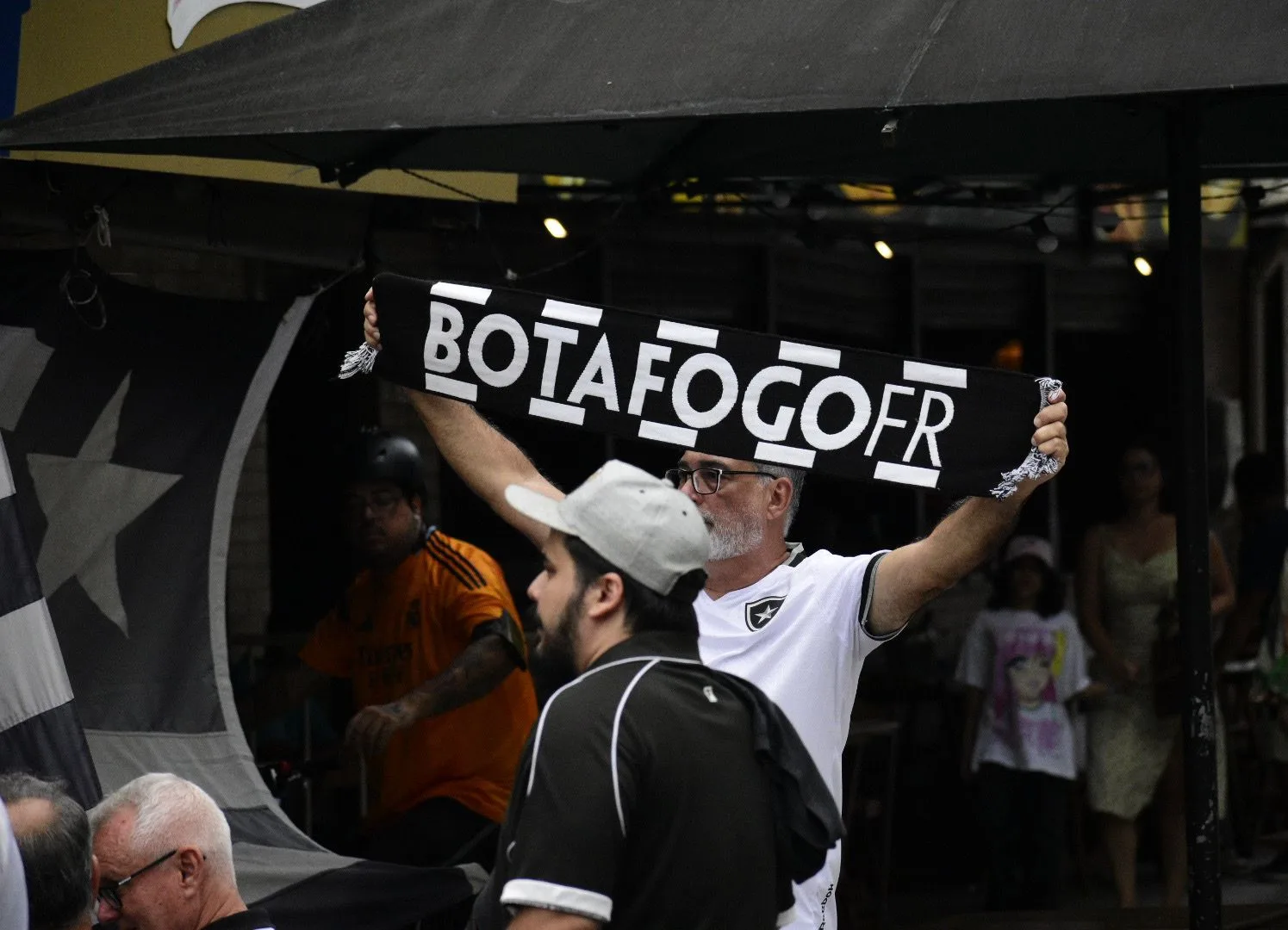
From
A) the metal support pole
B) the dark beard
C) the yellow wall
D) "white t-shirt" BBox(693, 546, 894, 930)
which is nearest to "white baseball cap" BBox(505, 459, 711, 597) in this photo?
the dark beard

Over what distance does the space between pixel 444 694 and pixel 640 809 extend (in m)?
2.89

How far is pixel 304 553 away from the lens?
8578mm

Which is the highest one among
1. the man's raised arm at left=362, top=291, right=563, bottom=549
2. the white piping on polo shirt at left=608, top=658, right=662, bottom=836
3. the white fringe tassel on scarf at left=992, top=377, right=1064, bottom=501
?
the man's raised arm at left=362, top=291, right=563, bottom=549

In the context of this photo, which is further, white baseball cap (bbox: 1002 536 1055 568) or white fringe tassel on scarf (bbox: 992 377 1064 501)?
white baseball cap (bbox: 1002 536 1055 568)

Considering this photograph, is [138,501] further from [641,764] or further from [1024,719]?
[1024,719]

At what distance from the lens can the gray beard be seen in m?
4.29

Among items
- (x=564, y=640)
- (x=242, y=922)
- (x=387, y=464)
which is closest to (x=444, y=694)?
(x=387, y=464)

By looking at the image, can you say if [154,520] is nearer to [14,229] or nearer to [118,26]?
[14,229]

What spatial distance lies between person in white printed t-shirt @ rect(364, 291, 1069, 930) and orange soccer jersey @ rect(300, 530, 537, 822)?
1.78 metres

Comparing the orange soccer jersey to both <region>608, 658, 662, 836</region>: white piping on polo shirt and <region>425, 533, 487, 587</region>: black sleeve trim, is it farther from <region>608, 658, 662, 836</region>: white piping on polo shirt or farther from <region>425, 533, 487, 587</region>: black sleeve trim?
<region>608, 658, 662, 836</region>: white piping on polo shirt

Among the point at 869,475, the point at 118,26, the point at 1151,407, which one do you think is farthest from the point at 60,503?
the point at 1151,407

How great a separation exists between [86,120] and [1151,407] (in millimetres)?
8604

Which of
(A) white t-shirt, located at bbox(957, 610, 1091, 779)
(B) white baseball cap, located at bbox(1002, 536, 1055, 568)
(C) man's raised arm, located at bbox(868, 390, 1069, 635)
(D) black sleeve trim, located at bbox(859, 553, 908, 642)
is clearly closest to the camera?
(C) man's raised arm, located at bbox(868, 390, 1069, 635)

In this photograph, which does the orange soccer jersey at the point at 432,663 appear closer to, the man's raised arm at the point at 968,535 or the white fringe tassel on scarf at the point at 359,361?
the white fringe tassel on scarf at the point at 359,361
